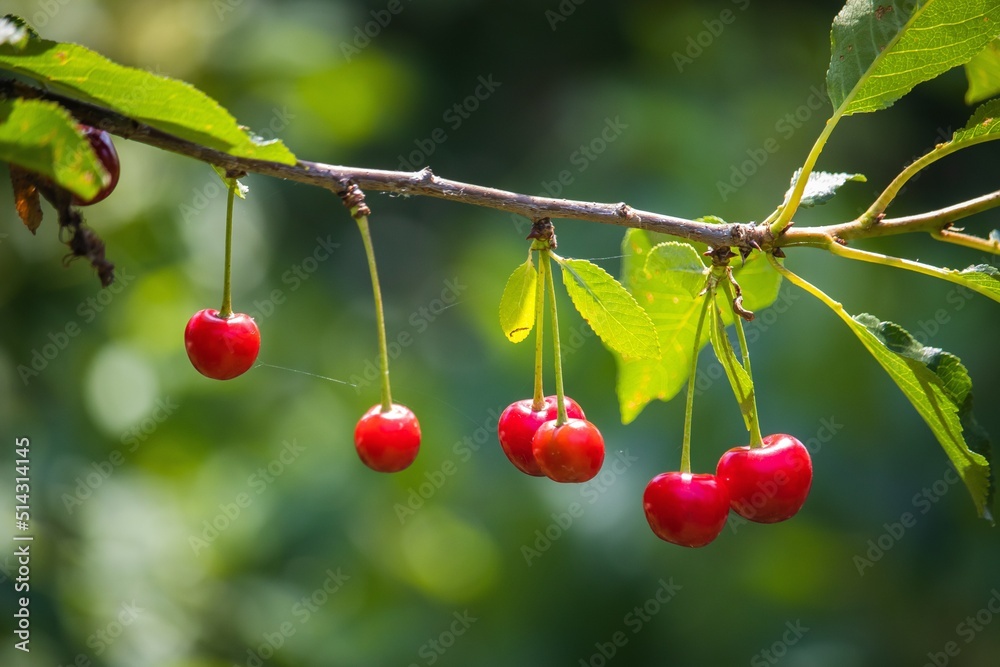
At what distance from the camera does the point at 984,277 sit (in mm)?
1560

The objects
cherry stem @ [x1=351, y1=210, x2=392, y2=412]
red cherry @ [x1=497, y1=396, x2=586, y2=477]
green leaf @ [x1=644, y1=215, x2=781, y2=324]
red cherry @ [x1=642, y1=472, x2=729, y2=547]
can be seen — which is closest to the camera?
cherry stem @ [x1=351, y1=210, x2=392, y2=412]

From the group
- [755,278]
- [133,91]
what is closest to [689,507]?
[755,278]

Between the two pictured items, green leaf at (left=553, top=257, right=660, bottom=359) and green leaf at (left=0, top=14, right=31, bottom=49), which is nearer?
green leaf at (left=0, top=14, right=31, bottom=49)

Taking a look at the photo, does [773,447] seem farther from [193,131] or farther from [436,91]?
[436,91]

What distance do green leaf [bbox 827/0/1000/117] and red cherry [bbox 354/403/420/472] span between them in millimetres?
1023

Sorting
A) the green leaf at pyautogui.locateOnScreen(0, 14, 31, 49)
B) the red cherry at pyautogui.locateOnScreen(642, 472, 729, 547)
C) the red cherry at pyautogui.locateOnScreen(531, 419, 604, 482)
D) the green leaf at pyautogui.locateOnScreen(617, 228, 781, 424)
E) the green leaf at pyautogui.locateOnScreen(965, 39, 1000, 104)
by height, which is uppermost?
the green leaf at pyautogui.locateOnScreen(965, 39, 1000, 104)

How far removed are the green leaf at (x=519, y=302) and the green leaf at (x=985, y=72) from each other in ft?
3.40

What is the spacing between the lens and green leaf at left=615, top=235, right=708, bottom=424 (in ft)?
5.41

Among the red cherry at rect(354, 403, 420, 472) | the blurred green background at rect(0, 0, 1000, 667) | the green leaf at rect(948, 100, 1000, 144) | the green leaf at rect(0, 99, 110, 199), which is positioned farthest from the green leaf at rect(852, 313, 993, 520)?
the blurred green background at rect(0, 0, 1000, 667)

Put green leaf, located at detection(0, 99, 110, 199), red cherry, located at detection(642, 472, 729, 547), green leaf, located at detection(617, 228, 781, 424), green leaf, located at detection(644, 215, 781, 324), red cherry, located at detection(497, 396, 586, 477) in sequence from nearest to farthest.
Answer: green leaf, located at detection(0, 99, 110, 199), red cherry, located at detection(642, 472, 729, 547), red cherry, located at detection(497, 396, 586, 477), green leaf, located at detection(617, 228, 781, 424), green leaf, located at detection(644, 215, 781, 324)

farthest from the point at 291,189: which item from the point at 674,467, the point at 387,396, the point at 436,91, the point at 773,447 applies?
the point at 773,447

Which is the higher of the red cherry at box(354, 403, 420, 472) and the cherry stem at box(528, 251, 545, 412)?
the cherry stem at box(528, 251, 545, 412)

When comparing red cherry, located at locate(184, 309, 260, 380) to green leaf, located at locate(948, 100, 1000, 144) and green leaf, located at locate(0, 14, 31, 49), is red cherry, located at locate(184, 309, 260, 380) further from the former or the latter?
green leaf, located at locate(948, 100, 1000, 144)

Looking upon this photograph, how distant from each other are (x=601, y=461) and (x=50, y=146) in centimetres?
102
